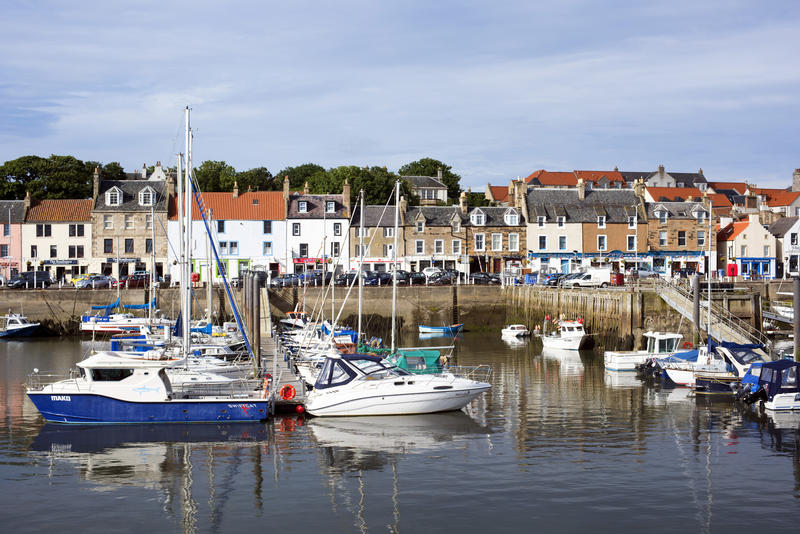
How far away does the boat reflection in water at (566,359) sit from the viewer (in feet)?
138

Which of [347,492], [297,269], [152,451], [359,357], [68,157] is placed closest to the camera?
[347,492]

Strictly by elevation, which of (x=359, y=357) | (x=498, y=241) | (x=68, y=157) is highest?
(x=68, y=157)

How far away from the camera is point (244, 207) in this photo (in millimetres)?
78312

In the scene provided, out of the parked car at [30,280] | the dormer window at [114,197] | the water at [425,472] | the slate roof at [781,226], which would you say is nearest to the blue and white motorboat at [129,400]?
the water at [425,472]

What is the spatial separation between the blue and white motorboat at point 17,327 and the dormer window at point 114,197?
1902 centimetres

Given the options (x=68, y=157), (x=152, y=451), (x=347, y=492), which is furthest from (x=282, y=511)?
(x=68, y=157)

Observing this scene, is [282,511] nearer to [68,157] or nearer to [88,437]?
[88,437]

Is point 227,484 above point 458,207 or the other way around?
the other way around

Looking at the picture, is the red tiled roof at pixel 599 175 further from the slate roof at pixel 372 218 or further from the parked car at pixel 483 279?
the parked car at pixel 483 279

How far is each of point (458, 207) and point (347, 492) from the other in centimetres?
6215

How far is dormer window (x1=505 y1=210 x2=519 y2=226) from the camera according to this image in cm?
7919

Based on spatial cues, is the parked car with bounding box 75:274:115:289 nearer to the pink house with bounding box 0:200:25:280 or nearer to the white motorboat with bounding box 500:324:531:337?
the pink house with bounding box 0:200:25:280

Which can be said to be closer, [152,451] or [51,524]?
[51,524]

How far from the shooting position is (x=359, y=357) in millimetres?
29000
